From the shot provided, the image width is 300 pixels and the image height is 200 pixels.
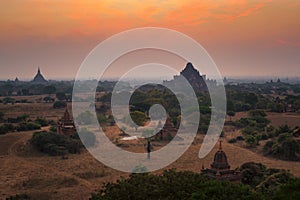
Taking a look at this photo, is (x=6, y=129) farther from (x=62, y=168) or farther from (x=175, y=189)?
(x=175, y=189)

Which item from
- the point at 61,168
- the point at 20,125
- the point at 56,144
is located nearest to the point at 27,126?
the point at 20,125

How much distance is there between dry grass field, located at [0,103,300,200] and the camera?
1784 centimetres

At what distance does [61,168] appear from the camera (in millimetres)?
21828

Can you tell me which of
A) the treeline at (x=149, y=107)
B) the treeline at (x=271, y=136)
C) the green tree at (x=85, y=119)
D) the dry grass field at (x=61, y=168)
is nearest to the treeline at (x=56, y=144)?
the dry grass field at (x=61, y=168)

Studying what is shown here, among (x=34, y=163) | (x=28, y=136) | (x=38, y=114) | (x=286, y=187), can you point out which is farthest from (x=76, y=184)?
(x=38, y=114)

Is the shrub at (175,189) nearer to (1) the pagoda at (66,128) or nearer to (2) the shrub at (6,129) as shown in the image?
(1) the pagoda at (66,128)

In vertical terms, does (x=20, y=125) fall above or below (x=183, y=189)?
above

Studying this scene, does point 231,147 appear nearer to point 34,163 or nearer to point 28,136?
point 34,163

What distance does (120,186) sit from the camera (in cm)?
1103

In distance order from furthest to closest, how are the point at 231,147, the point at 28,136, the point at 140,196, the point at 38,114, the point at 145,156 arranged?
the point at 38,114
the point at 28,136
the point at 231,147
the point at 145,156
the point at 140,196

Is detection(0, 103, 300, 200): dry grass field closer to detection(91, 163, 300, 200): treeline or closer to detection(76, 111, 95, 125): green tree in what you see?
detection(91, 163, 300, 200): treeline

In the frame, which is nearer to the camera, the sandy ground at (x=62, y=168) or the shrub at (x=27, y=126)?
the sandy ground at (x=62, y=168)

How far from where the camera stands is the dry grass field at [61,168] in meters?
17.8

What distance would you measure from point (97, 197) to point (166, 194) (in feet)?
6.66
